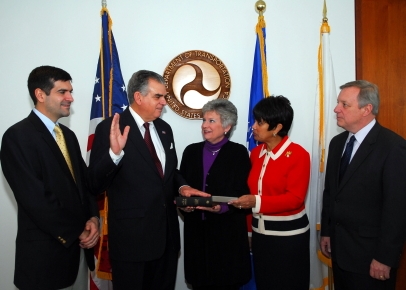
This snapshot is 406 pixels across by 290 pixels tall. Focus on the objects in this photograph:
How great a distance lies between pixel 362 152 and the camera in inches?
82.6

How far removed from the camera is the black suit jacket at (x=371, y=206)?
6.41 ft

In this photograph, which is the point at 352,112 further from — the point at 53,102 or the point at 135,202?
the point at 53,102

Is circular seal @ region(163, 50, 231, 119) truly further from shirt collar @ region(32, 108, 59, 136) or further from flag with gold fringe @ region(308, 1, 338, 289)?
shirt collar @ region(32, 108, 59, 136)

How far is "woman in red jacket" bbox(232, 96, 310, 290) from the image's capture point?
236cm

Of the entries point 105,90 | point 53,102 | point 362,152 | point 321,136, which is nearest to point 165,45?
point 105,90

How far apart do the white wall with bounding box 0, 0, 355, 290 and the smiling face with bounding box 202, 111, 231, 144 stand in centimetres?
63

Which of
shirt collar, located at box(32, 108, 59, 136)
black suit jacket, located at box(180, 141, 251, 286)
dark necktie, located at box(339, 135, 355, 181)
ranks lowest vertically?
black suit jacket, located at box(180, 141, 251, 286)

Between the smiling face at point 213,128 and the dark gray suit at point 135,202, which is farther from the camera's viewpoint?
the smiling face at point 213,128

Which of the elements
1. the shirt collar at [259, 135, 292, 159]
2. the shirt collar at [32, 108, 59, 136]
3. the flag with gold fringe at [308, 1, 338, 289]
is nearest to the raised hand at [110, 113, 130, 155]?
the shirt collar at [32, 108, 59, 136]

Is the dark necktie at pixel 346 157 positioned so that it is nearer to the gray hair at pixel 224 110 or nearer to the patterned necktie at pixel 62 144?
the gray hair at pixel 224 110

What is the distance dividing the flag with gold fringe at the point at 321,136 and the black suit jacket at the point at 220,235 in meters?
0.70

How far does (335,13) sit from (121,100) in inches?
83.8

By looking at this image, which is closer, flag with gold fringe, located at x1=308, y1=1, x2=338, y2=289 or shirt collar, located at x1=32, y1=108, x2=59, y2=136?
shirt collar, located at x1=32, y1=108, x2=59, y2=136

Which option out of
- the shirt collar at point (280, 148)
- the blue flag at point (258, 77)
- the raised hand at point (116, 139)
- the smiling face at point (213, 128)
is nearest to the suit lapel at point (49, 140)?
the raised hand at point (116, 139)
